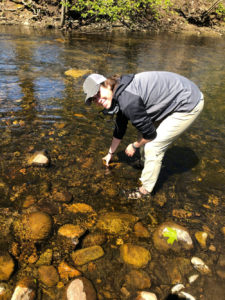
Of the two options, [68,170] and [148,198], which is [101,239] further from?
[68,170]

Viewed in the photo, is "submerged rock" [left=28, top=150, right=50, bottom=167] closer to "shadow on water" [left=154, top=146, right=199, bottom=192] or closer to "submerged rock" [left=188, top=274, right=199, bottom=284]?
"shadow on water" [left=154, top=146, right=199, bottom=192]

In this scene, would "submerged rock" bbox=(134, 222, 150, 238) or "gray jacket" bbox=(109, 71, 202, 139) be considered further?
"submerged rock" bbox=(134, 222, 150, 238)

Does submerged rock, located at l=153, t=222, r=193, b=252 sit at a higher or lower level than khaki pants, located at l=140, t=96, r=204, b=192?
lower

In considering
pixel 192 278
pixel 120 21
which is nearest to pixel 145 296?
pixel 192 278

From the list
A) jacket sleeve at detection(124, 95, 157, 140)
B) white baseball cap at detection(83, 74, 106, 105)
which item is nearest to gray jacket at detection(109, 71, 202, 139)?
jacket sleeve at detection(124, 95, 157, 140)

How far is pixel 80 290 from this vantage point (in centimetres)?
239

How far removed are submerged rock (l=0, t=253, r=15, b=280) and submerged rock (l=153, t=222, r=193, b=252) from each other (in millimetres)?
1847

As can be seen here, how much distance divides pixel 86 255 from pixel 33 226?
856 millimetres

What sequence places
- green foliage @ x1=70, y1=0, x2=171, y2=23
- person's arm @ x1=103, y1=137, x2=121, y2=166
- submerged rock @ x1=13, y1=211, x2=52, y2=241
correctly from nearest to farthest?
submerged rock @ x1=13, y1=211, x2=52, y2=241 < person's arm @ x1=103, y1=137, x2=121, y2=166 < green foliage @ x1=70, y1=0, x2=171, y2=23

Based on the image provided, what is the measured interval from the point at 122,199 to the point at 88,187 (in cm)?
64

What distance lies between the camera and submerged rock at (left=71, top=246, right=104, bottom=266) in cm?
272

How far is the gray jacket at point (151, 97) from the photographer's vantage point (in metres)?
2.56

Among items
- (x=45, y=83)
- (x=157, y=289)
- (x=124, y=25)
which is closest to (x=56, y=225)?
(x=157, y=289)

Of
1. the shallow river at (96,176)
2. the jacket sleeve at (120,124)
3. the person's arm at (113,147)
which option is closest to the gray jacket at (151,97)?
the jacket sleeve at (120,124)
